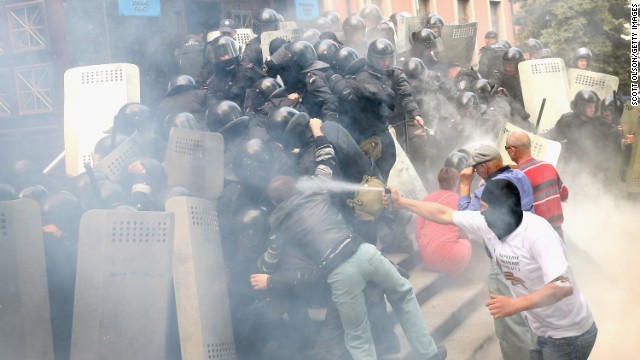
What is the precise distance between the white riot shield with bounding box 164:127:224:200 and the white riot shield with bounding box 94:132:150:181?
561 millimetres

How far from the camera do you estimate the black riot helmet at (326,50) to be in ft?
27.9

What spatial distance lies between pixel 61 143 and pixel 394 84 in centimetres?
454

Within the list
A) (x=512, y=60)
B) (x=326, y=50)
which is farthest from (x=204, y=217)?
(x=512, y=60)

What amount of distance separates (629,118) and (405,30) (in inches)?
144

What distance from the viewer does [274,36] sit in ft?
31.8

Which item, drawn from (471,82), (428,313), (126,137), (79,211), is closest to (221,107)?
(126,137)

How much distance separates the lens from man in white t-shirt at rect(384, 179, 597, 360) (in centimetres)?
409

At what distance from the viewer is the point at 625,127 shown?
11438 millimetres

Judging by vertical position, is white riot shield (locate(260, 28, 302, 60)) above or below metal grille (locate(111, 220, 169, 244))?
above

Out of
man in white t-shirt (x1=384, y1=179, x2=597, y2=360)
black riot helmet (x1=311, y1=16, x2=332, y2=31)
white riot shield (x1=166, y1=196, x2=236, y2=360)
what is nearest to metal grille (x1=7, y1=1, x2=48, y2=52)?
black riot helmet (x1=311, y1=16, x2=332, y2=31)

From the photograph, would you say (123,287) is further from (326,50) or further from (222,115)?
(326,50)

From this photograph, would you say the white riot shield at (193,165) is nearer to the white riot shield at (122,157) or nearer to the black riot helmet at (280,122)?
the white riot shield at (122,157)

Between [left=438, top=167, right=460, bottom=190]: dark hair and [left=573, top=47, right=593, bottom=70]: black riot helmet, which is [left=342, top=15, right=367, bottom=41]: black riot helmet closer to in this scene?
[left=438, top=167, right=460, bottom=190]: dark hair

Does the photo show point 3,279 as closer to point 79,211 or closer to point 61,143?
point 79,211
